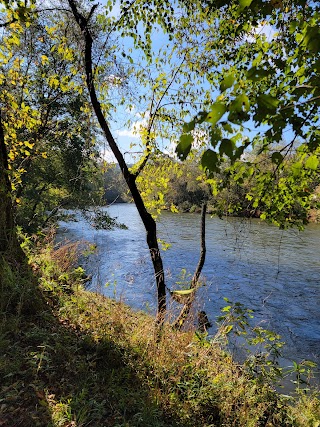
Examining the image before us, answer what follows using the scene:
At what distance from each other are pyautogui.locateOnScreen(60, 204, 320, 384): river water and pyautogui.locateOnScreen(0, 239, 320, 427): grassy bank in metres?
0.66

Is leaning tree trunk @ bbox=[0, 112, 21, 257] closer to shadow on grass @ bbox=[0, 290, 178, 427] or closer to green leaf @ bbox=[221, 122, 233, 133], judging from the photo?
shadow on grass @ bbox=[0, 290, 178, 427]

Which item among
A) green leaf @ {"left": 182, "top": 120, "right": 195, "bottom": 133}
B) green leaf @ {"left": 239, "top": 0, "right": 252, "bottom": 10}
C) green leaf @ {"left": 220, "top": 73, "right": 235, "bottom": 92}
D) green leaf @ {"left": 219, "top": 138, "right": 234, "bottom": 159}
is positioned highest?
green leaf @ {"left": 239, "top": 0, "right": 252, "bottom": 10}

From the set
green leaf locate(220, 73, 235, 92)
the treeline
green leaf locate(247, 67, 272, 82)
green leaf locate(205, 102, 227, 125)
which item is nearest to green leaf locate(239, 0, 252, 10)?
green leaf locate(247, 67, 272, 82)

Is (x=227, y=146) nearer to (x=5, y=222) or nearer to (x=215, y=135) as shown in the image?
(x=215, y=135)

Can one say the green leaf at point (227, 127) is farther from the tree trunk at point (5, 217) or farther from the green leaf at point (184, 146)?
the tree trunk at point (5, 217)

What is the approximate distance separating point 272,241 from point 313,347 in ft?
38.3

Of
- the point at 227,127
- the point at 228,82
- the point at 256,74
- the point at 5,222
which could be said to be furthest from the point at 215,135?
the point at 5,222


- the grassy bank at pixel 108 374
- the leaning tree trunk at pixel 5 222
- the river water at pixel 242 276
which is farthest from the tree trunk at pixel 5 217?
the river water at pixel 242 276

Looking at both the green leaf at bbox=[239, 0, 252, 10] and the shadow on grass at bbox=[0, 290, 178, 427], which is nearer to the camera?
the green leaf at bbox=[239, 0, 252, 10]

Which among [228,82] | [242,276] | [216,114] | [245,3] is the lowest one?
[242,276]

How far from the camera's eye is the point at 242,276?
476 inches

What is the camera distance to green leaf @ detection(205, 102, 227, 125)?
957mm

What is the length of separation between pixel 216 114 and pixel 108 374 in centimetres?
289

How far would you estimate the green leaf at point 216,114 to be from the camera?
96cm
